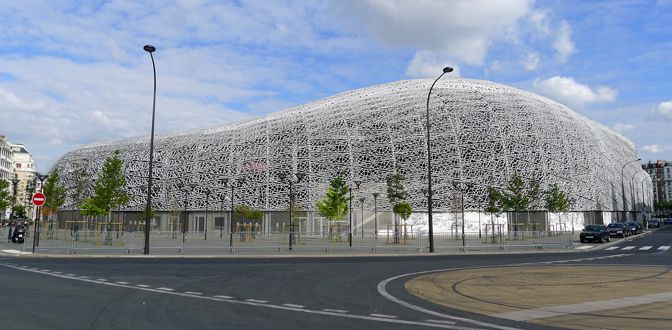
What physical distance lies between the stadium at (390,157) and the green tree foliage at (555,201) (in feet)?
7.36

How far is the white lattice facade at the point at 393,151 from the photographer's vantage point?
58.5 m

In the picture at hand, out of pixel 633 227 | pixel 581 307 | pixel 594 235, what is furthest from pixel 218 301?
pixel 633 227

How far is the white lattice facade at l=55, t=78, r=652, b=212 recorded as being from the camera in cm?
5850

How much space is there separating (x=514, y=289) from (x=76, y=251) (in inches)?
1003

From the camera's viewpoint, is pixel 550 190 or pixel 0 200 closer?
pixel 550 190

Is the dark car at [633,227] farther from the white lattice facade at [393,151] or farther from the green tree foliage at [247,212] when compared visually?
the green tree foliage at [247,212]

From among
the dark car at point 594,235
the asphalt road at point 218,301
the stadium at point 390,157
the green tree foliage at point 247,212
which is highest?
the stadium at point 390,157

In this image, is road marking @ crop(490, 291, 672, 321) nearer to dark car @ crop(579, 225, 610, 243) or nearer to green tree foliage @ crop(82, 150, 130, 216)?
dark car @ crop(579, 225, 610, 243)

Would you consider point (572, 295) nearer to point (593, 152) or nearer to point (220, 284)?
point (220, 284)

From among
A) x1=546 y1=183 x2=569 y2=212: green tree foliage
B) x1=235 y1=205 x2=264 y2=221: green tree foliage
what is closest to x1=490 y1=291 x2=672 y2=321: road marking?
x1=235 y1=205 x2=264 y2=221: green tree foliage

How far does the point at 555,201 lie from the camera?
54469 mm

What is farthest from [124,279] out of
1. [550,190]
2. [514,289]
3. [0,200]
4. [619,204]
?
[619,204]

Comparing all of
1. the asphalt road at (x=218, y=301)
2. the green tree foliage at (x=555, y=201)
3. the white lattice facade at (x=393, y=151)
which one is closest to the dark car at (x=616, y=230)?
the green tree foliage at (x=555, y=201)

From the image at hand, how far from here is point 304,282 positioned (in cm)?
1469
